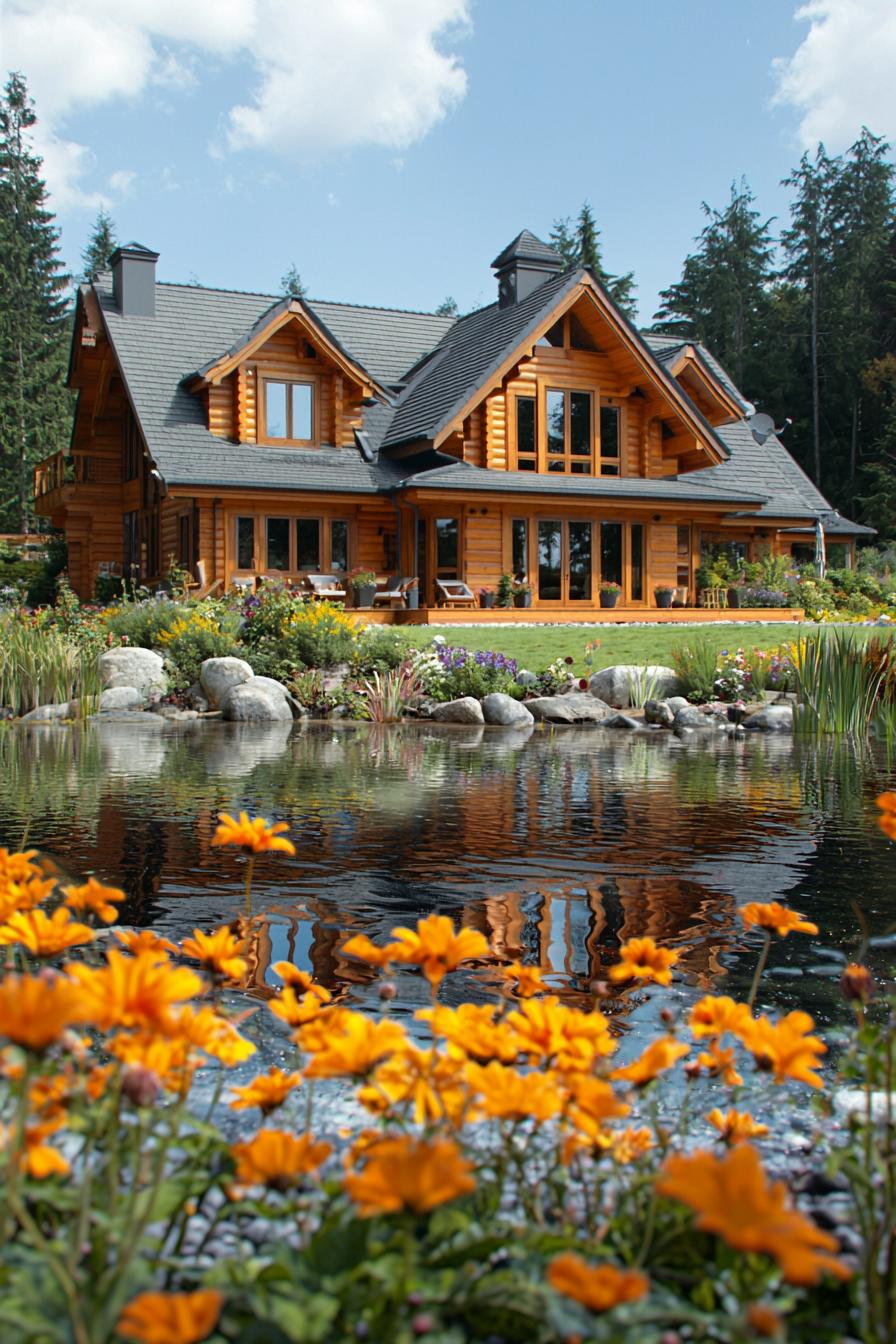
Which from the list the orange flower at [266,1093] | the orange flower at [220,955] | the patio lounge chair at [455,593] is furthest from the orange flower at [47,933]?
the patio lounge chair at [455,593]

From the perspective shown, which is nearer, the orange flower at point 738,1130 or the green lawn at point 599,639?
the orange flower at point 738,1130

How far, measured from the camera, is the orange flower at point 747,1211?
106 centimetres

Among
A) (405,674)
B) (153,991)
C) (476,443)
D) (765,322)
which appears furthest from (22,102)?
(153,991)

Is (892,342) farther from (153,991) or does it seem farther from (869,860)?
(153,991)

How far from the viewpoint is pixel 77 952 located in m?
4.50

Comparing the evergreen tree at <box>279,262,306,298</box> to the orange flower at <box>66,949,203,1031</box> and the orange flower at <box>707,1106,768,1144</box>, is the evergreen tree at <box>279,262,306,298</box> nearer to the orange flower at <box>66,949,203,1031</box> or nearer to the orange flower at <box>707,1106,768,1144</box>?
the orange flower at <box>707,1106,768,1144</box>

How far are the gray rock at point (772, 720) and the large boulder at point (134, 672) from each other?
7983 mm

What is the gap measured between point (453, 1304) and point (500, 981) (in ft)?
10.1

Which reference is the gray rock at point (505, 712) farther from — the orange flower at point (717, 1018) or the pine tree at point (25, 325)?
the pine tree at point (25, 325)

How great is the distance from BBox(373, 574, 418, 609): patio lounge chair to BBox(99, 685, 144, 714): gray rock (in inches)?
303

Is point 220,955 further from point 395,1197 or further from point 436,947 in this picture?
point 395,1197

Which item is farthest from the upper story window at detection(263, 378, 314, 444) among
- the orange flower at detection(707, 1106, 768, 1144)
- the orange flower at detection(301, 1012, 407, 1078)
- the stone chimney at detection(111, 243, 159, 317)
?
the orange flower at detection(301, 1012, 407, 1078)

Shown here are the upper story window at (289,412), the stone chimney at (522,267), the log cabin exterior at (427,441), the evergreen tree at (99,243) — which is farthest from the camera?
the evergreen tree at (99,243)

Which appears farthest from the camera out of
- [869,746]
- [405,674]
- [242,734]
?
[405,674]
